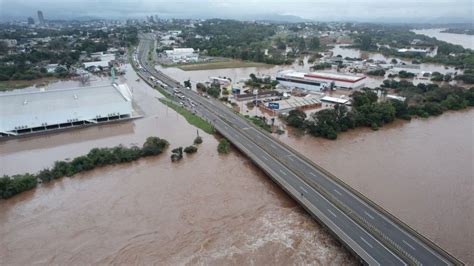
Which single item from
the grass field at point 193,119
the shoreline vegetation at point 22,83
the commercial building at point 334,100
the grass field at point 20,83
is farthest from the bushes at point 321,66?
the grass field at point 20,83

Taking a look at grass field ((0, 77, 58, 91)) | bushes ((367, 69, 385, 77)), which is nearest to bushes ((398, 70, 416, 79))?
bushes ((367, 69, 385, 77))

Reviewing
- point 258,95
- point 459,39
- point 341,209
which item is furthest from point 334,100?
point 459,39

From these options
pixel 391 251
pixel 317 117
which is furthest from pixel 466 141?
pixel 391 251

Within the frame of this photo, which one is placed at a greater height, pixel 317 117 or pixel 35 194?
pixel 317 117

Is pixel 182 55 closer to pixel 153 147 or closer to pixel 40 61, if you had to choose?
pixel 40 61

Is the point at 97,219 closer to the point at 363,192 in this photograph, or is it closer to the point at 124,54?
the point at 363,192

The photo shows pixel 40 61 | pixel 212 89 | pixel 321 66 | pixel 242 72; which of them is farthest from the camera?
pixel 40 61

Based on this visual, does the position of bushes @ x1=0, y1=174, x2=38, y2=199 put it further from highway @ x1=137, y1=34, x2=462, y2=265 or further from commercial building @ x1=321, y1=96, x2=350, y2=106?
commercial building @ x1=321, y1=96, x2=350, y2=106
